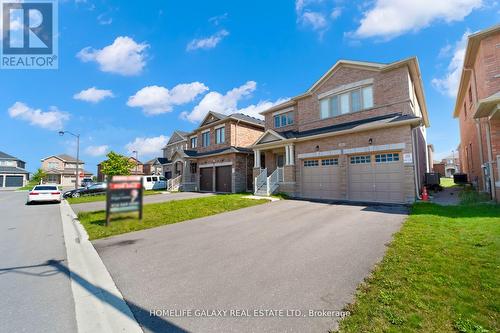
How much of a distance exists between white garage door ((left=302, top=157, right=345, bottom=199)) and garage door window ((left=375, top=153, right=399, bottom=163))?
254 cm

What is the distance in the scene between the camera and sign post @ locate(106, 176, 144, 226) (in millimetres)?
828

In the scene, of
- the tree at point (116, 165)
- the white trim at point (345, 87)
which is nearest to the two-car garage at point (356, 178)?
the white trim at point (345, 87)

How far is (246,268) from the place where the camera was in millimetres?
5516

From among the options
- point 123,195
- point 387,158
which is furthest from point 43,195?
point 387,158

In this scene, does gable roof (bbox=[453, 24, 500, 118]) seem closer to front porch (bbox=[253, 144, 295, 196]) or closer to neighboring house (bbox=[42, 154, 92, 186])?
front porch (bbox=[253, 144, 295, 196])

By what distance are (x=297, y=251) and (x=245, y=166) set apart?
17952 millimetres

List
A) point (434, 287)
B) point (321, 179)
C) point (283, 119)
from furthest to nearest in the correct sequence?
1. point (283, 119)
2. point (321, 179)
3. point (434, 287)

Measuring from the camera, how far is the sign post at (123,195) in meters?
0.83

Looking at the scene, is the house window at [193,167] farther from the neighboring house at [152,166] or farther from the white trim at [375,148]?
the white trim at [375,148]

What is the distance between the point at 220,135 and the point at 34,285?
22505 mm

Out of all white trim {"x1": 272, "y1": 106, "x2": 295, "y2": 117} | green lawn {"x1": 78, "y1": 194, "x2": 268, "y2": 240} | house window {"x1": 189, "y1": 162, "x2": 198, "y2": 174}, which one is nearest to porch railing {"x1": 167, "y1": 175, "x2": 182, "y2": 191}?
house window {"x1": 189, "y1": 162, "x2": 198, "y2": 174}

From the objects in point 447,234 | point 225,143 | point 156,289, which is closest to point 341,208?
point 447,234

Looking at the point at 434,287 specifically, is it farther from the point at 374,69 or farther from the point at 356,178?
the point at 374,69

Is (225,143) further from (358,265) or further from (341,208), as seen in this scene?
(358,265)
